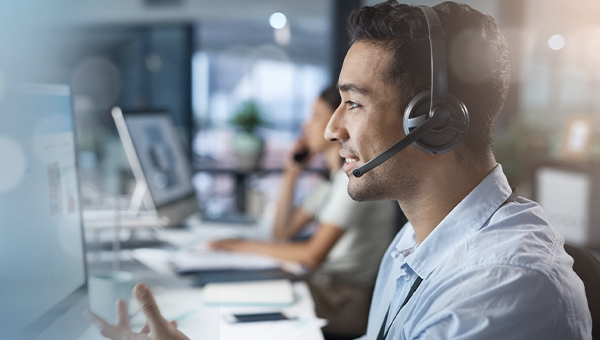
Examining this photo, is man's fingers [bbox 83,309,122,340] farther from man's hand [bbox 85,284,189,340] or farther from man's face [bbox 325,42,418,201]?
man's face [bbox 325,42,418,201]

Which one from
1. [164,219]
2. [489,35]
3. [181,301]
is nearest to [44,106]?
[181,301]

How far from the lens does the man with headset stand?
68 centimetres

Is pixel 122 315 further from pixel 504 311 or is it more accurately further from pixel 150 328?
pixel 504 311

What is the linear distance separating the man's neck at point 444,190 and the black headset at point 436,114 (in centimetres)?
5

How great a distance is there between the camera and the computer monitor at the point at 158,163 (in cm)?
→ 165

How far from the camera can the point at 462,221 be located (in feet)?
2.41

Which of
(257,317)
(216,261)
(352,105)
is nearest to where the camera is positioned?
(352,105)

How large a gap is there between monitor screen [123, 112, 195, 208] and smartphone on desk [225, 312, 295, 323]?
67 cm

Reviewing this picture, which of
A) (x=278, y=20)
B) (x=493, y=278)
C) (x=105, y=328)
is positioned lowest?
(x=105, y=328)

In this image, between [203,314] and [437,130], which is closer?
[437,130]

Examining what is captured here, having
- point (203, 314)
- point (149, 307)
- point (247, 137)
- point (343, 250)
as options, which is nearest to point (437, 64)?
point (149, 307)

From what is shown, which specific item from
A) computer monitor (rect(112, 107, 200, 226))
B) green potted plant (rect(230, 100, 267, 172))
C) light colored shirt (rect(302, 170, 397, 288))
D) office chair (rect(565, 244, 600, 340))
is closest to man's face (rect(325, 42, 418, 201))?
office chair (rect(565, 244, 600, 340))

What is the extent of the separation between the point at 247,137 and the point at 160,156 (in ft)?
6.03

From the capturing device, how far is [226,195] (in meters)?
4.53
